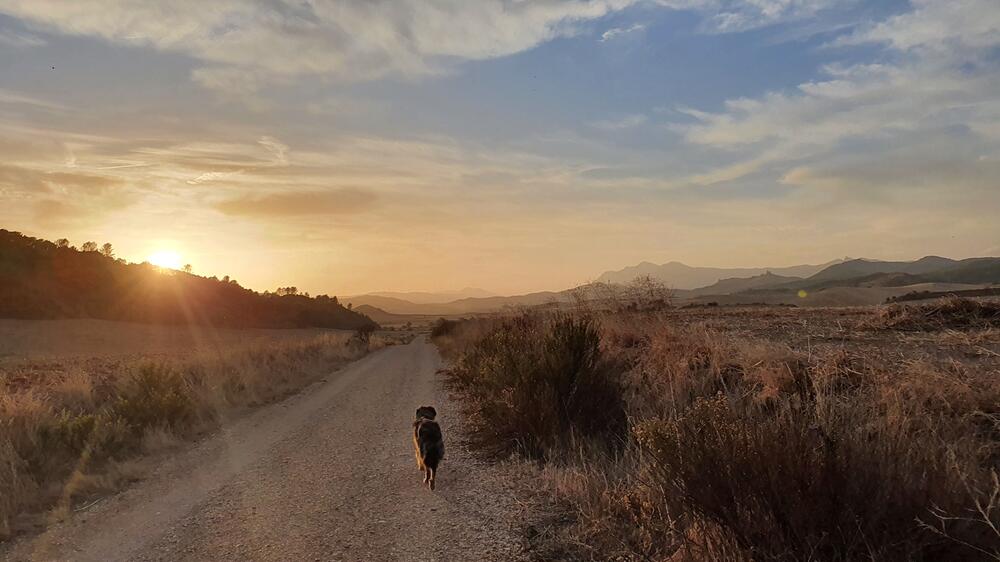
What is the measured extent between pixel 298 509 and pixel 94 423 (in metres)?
4.79

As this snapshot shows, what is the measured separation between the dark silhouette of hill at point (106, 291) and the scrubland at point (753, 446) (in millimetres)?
52300

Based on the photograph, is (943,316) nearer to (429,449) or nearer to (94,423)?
(429,449)

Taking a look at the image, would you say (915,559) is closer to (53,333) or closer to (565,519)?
(565,519)

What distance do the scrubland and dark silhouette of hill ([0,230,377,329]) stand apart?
172ft

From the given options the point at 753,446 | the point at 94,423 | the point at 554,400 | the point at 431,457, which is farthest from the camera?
the point at 94,423

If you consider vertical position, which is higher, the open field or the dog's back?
the open field

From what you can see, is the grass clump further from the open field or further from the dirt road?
the open field

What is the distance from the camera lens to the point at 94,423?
8.28 meters

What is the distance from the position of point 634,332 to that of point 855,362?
5616mm

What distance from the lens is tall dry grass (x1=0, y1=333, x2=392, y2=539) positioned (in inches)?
246

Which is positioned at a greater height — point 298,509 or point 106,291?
point 106,291

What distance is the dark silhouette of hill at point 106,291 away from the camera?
151 ft

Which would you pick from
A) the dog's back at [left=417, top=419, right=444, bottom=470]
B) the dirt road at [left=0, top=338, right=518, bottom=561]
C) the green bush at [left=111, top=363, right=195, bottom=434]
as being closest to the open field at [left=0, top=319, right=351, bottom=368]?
the green bush at [left=111, top=363, right=195, bottom=434]

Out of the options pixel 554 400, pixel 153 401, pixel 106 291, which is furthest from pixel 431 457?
pixel 106 291
